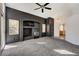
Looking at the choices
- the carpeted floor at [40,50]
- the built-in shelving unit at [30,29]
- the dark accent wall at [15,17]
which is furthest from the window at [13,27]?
the carpeted floor at [40,50]

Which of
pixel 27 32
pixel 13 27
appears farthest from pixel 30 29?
pixel 13 27

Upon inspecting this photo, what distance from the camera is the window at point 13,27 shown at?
706 centimetres

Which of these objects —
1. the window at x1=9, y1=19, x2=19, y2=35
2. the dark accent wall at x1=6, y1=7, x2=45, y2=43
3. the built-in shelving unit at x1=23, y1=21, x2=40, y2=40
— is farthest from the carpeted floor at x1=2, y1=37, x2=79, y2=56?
the built-in shelving unit at x1=23, y1=21, x2=40, y2=40

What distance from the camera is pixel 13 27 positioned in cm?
732

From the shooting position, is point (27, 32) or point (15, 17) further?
point (27, 32)

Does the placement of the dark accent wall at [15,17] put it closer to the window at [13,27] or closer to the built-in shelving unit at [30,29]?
the window at [13,27]

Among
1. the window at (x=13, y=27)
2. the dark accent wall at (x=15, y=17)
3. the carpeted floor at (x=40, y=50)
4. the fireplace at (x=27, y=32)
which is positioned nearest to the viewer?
the carpeted floor at (x=40, y=50)

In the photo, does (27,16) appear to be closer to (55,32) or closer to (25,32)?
(25,32)

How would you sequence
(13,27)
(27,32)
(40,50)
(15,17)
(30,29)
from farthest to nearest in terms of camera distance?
(30,29), (27,32), (15,17), (13,27), (40,50)

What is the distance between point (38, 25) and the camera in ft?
33.7

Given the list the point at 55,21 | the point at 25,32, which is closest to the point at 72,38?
the point at 25,32

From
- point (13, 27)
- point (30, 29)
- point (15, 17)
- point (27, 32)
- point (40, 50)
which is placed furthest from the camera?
point (30, 29)

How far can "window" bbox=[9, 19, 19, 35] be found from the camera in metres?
7.06

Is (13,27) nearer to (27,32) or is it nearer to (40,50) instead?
(27,32)
